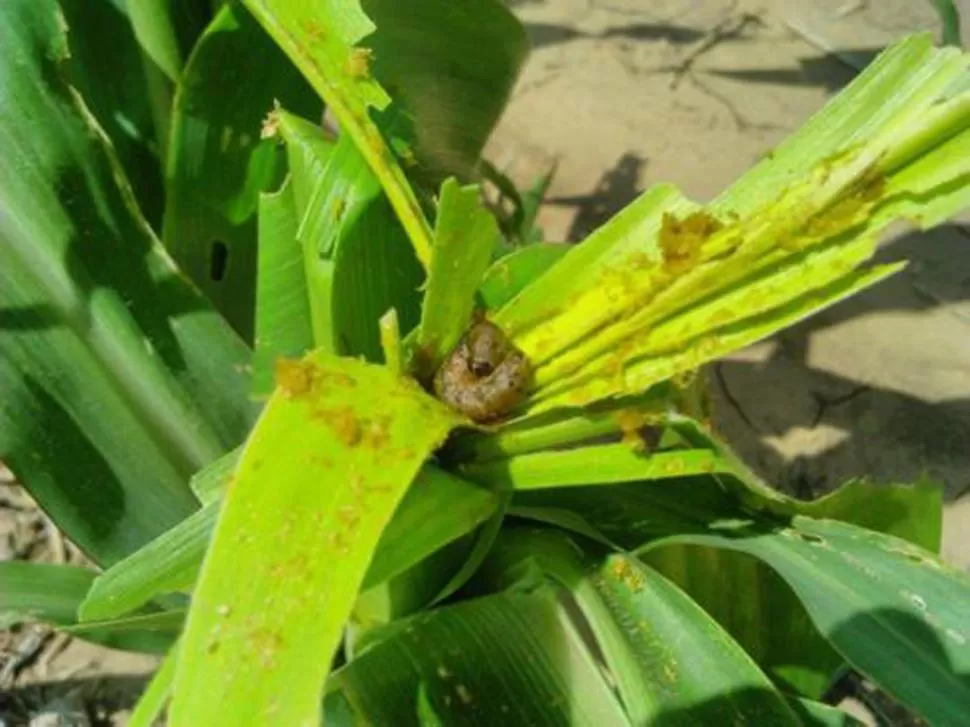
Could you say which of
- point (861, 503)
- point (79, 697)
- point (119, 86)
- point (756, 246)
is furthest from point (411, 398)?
point (79, 697)

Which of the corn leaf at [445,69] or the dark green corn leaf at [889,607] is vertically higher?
the corn leaf at [445,69]

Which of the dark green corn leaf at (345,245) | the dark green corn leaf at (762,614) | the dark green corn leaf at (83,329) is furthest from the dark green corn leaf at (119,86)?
the dark green corn leaf at (762,614)

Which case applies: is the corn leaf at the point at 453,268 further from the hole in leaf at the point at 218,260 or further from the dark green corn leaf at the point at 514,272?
the hole in leaf at the point at 218,260

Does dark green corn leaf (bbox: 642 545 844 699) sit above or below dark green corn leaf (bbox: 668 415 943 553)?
below

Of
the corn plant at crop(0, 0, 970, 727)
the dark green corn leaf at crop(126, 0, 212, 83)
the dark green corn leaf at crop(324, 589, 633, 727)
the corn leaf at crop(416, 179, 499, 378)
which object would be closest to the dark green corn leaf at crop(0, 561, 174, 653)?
the corn plant at crop(0, 0, 970, 727)

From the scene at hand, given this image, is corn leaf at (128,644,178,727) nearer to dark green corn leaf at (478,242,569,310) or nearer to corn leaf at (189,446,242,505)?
corn leaf at (189,446,242,505)

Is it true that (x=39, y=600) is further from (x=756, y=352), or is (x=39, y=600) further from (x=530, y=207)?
(x=756, y=352)
